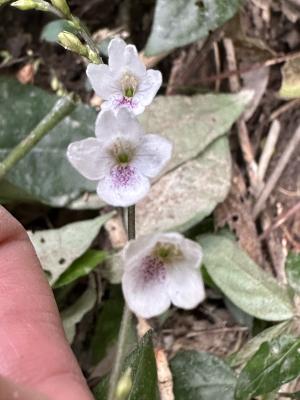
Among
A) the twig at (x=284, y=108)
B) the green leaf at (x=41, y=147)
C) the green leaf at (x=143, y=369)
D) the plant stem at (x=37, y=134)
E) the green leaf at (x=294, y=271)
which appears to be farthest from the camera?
the twig at (x=284, y=108)

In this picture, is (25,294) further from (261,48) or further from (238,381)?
(261,48)

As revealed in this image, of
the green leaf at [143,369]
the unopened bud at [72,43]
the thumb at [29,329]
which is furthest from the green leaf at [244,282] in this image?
the unopened bud at [72,43]

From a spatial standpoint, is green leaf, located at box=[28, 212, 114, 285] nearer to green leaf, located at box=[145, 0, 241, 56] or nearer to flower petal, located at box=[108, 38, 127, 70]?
green leaf, located at box=[145, 0, 241, 56]

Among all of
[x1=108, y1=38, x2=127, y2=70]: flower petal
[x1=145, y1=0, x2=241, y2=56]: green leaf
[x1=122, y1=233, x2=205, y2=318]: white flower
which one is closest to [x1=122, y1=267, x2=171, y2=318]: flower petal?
[x1=122, y1=233, x2=205, y2=318]: white flower

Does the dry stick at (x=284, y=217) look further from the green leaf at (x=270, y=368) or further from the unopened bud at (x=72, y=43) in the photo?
the unopened bud at (x=72, y=43)

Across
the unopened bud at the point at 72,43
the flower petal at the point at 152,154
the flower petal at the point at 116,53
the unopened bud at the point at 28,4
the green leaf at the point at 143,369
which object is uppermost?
the unopened bud at the point at 28,4

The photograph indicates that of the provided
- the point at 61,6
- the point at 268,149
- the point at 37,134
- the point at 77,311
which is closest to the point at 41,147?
the point at 37,134
